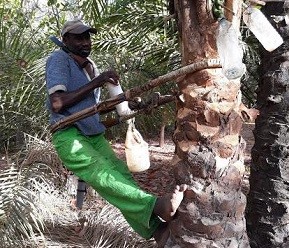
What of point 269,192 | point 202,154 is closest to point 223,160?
point 202,154

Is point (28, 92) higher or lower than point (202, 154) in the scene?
lower

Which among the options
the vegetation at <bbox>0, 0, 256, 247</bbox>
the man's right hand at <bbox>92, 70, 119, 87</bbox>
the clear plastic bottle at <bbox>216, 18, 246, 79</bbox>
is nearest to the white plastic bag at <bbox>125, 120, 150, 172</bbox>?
the man's right hand at <bbox>92, 70, 119, 87</bbox>

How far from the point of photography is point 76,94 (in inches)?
118

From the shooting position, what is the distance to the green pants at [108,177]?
273 centimetres

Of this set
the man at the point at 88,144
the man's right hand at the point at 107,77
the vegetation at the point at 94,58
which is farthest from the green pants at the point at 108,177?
the vegetation at the point at 94,58

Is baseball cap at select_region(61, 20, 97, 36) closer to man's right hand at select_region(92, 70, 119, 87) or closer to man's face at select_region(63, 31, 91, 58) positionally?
A: man's face at select_region(63, 31, 91, 58)

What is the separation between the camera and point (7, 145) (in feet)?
21.3

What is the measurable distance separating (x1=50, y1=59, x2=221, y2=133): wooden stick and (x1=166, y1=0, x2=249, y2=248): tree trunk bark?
0.14ft

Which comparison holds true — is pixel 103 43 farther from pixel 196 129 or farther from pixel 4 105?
pixel 196 129

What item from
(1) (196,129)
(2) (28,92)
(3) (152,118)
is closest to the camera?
(1) (196,129)

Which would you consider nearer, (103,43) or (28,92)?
(28,92)

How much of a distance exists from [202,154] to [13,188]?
1.97 m

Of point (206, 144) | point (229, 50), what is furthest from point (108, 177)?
point (229, 50)

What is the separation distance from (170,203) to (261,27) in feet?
3.19
